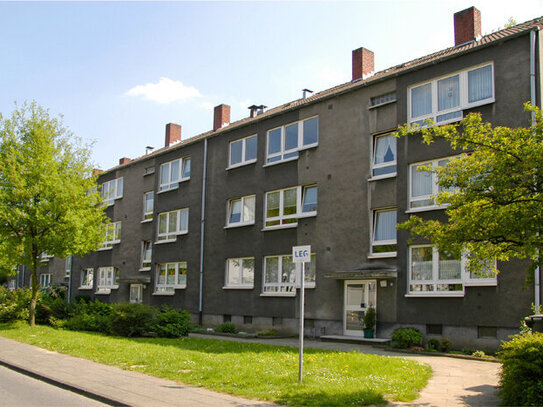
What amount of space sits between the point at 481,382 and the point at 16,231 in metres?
18.3

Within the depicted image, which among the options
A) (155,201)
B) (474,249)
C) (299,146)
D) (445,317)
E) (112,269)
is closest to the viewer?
(474,249)

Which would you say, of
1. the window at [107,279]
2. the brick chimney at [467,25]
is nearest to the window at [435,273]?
the brick chimney at [467,25]

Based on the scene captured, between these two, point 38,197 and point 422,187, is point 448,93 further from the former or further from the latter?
point 38,197

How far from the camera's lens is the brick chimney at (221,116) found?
98.9 feet

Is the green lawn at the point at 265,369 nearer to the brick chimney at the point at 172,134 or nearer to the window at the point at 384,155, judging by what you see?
the window at the point at 384,155

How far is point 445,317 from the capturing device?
1650 centimetres

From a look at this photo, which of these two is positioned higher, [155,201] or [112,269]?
[155,201]

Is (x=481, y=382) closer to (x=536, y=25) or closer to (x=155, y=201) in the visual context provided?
(x=536, y=25)

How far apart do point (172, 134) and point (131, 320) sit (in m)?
19.1

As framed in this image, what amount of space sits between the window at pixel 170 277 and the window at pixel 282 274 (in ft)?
20.0

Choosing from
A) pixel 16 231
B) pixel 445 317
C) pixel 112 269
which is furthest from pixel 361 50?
pixel 112 269

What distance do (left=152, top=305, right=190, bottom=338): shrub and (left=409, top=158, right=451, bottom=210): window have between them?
8.74 meters

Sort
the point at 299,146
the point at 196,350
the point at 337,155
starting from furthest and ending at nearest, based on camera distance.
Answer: the point at 299,146 → the point at 337,155 → the point at 196,350

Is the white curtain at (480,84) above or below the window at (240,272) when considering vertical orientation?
above
